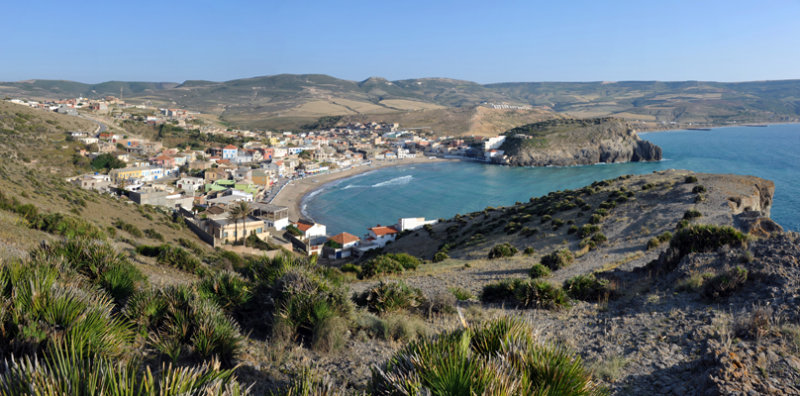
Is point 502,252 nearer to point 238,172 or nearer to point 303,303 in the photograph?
point 303,303

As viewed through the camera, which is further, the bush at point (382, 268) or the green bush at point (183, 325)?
the bush at point (382, 268)

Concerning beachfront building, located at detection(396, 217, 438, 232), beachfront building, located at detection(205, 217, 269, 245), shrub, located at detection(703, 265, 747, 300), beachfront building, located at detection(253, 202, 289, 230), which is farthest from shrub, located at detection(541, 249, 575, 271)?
beachfront building, located at detection(253, 202, 289, 230)

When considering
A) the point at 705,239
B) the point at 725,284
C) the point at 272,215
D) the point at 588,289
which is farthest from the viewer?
the point at 272,215

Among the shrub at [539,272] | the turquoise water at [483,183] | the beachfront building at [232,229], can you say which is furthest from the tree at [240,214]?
the shrub at [539,272]

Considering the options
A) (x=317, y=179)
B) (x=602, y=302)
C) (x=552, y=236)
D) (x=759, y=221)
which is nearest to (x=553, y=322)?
(x=602, y=302)

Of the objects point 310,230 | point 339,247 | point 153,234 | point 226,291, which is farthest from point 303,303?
point 310,230

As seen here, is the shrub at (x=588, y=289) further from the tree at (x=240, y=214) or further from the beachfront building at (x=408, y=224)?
the beachfront building at (x=408, y=224)
